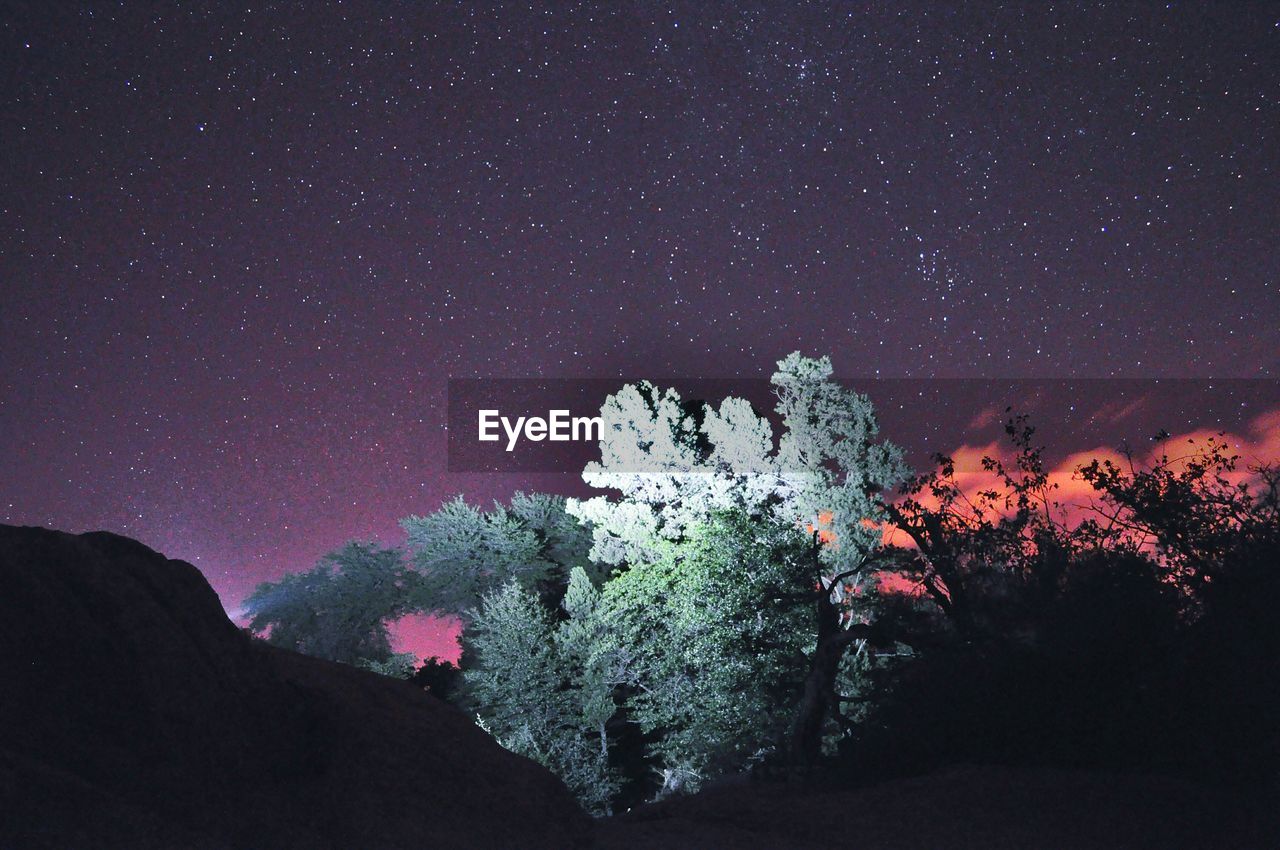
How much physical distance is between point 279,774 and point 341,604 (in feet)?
112

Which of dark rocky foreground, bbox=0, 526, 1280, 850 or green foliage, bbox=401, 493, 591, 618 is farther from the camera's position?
green foliage, bbox=401, 493, 591, 618

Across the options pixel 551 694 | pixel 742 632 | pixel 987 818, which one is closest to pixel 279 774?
pixel 987 818

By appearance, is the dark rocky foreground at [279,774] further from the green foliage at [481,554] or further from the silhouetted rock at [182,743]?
the green foliage at [481,554]

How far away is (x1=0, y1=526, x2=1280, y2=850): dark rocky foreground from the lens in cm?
609

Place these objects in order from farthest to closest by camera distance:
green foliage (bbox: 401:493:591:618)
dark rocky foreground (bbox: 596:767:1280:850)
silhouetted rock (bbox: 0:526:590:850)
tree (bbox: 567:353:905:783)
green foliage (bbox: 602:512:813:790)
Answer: green foliage (bbox: 401:493:591:618)
tree (bbox: 567:353:905:783)
green foliage (bbox: 602:512:813:790)
dark rocky foreground (bbox: 596:767:1280:850)
silhouetted rock (bbox: 0:526:590:850)

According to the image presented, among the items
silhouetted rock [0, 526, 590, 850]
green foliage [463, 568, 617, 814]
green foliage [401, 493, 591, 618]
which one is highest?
green foliage [401, 493, 591, 618]

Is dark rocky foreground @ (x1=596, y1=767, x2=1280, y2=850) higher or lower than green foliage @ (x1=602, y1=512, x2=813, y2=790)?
lower

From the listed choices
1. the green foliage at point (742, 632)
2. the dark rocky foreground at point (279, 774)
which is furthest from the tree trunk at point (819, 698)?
the dark rocky foreground at point (279, 774)

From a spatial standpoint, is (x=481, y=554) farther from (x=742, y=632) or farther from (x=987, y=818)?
(x=987, y=818)

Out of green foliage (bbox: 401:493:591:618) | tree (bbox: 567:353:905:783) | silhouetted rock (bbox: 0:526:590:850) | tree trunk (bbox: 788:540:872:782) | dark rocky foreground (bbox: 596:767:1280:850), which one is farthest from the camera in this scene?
green foliage (bbox: 401:493:591:618)

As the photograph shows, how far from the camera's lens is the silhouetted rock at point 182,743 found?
5.92 metres

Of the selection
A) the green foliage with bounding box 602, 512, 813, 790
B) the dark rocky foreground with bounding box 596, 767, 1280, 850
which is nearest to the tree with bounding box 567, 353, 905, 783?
the green foliage with bounding box 602, 512, 813, 790

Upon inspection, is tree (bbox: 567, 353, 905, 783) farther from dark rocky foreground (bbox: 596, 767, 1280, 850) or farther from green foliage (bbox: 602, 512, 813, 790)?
dark rocky foreground (bbox: 596, 767, 1280, 850)

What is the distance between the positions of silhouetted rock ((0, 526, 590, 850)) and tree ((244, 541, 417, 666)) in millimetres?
32255
